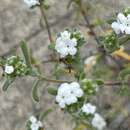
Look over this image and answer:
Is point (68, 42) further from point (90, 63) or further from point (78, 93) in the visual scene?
point (90, 63)

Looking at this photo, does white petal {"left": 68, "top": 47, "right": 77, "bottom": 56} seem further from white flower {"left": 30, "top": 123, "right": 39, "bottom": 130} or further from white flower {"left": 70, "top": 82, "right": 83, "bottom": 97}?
white flower {"left": 30, "top": 123, "right": 39, "bottom": 130}

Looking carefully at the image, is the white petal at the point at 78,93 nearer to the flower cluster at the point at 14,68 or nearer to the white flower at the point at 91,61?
the flower cluster at the point at 14,68

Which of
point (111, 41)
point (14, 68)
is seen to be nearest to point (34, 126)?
point (14, 68)

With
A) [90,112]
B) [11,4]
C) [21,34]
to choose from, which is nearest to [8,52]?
[21,34]

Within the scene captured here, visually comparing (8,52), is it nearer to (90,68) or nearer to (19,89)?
(19,89)

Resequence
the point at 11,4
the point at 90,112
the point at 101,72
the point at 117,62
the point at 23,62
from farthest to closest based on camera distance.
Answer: the point at 11,4 → the point at 117,62 → the point at 101,72 → the point at 90,112 → the point at 23,62

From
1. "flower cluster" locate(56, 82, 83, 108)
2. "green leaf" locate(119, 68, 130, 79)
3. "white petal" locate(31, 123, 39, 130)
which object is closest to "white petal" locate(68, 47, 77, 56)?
"flower cluster" locate(56, 82, 83, 108)

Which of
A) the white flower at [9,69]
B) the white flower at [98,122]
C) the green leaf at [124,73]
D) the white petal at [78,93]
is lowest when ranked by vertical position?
the white flower at [98,122]

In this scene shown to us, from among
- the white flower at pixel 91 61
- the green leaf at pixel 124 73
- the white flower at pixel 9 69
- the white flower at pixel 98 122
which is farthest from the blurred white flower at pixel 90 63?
the white flower at pixel 9 69
